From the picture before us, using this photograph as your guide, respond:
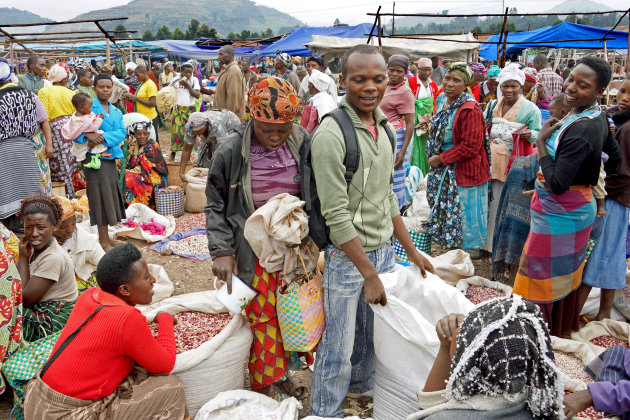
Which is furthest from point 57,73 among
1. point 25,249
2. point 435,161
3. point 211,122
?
point 435,161

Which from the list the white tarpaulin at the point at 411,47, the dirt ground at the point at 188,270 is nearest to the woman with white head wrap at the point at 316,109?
the dirt ground at the point at 188,270

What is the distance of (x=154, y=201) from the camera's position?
643 cm

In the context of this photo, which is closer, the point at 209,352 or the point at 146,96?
the point at 209,352

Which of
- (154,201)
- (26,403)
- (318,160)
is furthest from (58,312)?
(154,201)

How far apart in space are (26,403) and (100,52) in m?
24.2

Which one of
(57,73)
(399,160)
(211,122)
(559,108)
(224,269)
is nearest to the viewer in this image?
(224,269)

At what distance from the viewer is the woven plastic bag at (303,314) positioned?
8.07 ft

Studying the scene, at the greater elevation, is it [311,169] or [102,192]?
[311,169]

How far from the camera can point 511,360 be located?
55.0 inches

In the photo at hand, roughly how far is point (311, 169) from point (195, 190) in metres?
4.27

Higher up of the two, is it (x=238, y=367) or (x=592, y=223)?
(x=592, y=223)

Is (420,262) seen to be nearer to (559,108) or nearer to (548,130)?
(548,130)

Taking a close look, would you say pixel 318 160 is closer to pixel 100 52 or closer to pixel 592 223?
pixel 592 223

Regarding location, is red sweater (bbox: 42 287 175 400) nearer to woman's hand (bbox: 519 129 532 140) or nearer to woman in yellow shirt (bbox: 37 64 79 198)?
woman's hand (bbox: 519 129 532 140)
